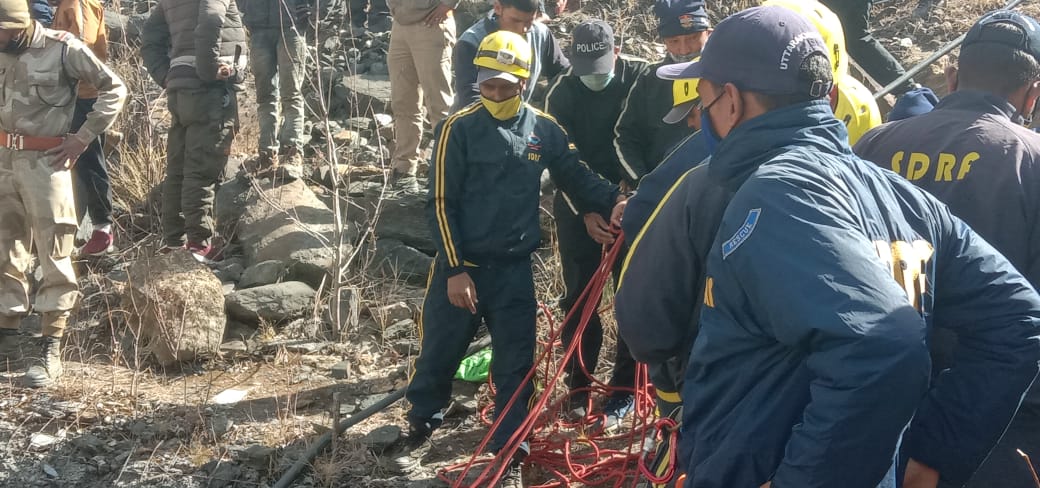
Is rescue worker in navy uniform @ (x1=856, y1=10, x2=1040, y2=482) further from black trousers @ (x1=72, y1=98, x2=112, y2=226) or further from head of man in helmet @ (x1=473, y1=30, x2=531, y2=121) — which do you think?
black trousers @ (x1=72, y1=98, x2=112, y2=226)

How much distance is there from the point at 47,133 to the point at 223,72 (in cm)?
138

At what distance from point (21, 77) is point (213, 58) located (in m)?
1.35

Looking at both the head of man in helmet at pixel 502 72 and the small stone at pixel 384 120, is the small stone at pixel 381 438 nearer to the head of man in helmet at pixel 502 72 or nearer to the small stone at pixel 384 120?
the head of man in helmet at pixel 502 72

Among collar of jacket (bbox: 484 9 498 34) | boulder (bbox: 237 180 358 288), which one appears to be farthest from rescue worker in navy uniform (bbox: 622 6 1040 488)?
boulder (bbox: 237 180 358 288)

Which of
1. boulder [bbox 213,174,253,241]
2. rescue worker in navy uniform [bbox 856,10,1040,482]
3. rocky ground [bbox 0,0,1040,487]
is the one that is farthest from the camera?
boulder [bbox 213,174,253,241]

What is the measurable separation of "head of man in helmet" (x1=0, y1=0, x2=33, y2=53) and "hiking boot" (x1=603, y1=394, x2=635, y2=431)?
3.74 meters

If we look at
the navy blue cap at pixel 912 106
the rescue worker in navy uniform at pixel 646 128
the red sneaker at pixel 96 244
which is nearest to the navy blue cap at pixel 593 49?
the rescue worker in navy uniform at pixel 646 128

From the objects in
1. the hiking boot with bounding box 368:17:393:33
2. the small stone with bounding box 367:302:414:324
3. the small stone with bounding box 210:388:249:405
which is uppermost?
the hiking boot with bounding box 368:17:393:33

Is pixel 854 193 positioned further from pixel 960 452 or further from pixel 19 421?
pixel 19 421

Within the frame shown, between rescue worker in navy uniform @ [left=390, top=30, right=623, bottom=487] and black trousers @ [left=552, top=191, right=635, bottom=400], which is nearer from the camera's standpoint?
rescue worker in navy uniform @ [left=390, top=30, right=623, bottom=487]

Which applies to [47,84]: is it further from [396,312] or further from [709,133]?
[709,133]

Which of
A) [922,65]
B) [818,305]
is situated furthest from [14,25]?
[922,65]

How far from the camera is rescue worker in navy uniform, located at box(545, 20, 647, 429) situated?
5086 millimetres

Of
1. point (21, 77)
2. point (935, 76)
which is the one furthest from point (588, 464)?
point (935, 76)
